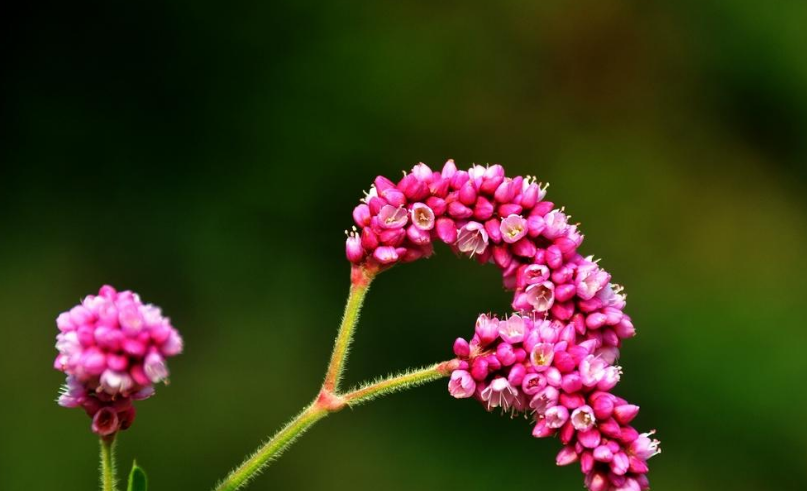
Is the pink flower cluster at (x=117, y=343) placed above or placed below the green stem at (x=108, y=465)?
above

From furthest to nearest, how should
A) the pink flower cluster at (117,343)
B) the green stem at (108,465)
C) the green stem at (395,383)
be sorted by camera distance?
the green stem at (395,383)
the green stem at (108,465)
the pink flower cluster at (117,343)

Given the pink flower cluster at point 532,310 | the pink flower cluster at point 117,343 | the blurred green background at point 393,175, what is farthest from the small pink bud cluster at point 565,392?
the blurred green background at point 393,175

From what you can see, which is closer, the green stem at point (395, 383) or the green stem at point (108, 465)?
the green stem at point (108, 465)

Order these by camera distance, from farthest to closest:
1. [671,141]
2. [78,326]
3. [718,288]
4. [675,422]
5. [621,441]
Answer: [671,141] < [718,288] < [675,422] < [621,441] < [78,326]

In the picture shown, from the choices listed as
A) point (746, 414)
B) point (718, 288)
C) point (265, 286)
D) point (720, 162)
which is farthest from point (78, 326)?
point (720, 162)

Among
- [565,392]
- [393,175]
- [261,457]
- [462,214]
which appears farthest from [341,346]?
[393,175]

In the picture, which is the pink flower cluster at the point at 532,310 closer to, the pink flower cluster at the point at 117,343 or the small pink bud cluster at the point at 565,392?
the small pink bud cluster at the point at 565,392

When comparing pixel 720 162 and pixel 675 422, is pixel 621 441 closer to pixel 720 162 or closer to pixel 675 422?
pixel 675 422
